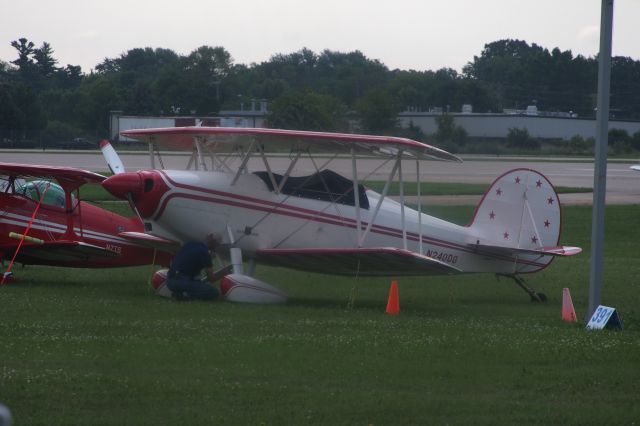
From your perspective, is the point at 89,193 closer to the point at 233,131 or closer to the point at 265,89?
the point at 233,131

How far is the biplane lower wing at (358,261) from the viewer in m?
13.1

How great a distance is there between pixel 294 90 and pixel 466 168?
1507 centimetres

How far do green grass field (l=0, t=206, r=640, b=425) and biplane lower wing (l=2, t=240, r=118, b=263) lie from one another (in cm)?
59

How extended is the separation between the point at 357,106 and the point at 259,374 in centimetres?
4121

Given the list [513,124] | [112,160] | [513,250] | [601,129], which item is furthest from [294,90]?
[601,129]

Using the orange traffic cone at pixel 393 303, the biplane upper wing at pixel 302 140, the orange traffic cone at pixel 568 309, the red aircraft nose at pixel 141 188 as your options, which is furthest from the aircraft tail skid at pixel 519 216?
the red aircraft nose at pixel 141 188

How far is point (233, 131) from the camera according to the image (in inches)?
545

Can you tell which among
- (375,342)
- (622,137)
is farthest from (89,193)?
(622,137)

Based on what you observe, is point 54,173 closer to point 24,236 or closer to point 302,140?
point 24,236

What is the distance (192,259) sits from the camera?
43.8 feet

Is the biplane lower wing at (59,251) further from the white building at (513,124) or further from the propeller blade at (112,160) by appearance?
the white building at (513,124)

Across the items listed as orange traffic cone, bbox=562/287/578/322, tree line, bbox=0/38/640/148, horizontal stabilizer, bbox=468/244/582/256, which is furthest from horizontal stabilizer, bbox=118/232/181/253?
tree line, bbox=0/38/640/148

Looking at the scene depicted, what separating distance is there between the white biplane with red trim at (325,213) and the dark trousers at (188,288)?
2.40 feet

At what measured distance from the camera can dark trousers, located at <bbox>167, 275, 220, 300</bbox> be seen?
43.8ft
